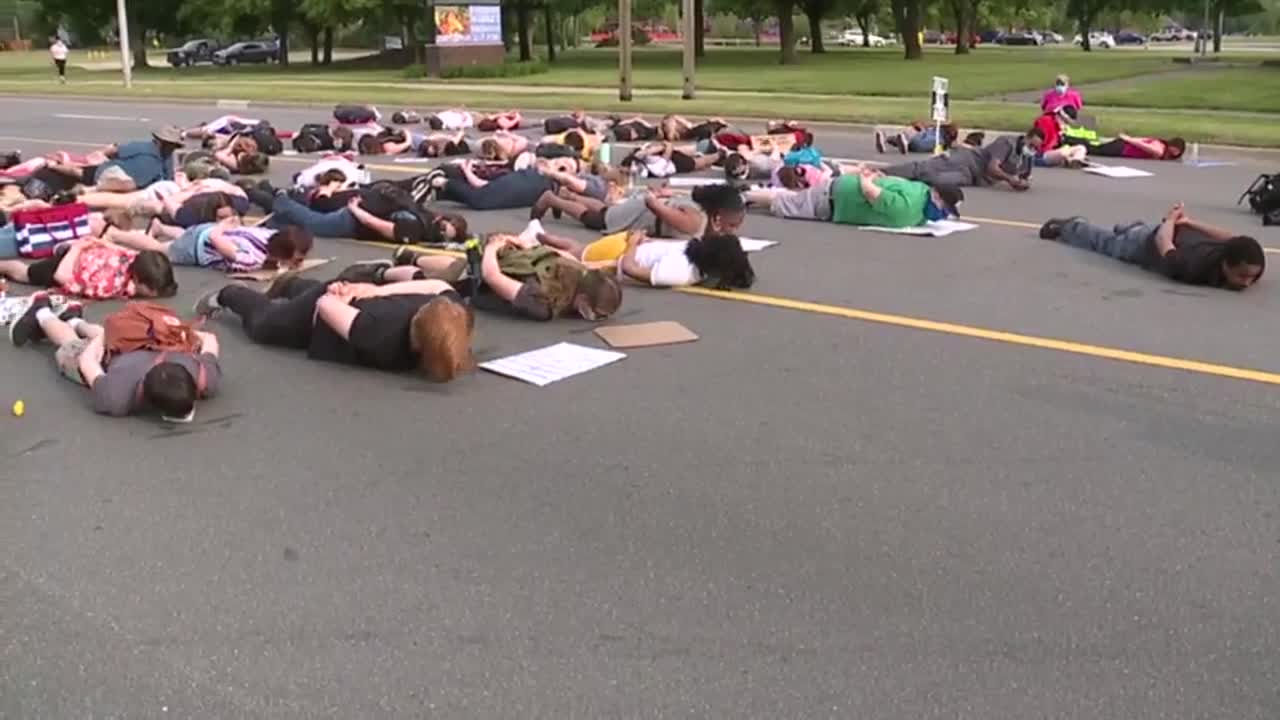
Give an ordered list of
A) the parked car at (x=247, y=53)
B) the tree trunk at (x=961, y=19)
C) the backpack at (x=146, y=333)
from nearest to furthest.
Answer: the backpack at (x=146, y=333)
the tree trunk at (x=961, y=19)
the parked car at (x=247, y=53)

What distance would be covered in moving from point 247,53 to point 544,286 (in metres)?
65.0

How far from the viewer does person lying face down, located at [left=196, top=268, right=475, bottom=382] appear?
245 inches

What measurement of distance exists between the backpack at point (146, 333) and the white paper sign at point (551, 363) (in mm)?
1532

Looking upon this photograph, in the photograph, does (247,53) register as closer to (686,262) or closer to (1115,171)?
(1115,171)

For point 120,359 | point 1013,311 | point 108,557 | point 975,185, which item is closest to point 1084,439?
point 1013,311

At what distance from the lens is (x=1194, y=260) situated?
8.51 m

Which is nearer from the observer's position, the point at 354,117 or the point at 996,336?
the point at 996,336

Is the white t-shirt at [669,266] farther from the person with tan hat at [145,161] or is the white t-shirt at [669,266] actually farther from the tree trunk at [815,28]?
the tree trunk at [815,28]

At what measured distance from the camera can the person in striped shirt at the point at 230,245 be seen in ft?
29.2

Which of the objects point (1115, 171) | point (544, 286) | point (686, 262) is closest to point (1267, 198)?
point (1115, 171)

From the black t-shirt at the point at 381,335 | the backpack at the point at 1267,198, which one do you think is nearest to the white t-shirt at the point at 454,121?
the backpack at the point at 1267,198

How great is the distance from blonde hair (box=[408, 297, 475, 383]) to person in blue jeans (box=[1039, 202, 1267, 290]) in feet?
16.7

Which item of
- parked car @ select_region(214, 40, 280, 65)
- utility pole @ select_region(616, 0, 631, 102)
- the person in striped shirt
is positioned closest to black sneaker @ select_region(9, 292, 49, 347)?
the person in striped shirt

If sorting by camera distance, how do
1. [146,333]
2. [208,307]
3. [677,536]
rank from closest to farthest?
[677,536] < [146,333] < [208,307]
